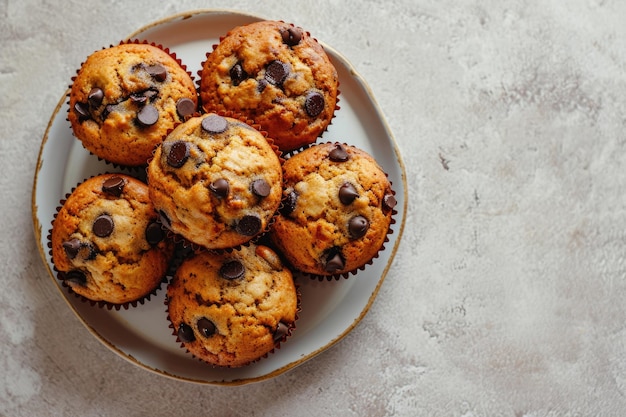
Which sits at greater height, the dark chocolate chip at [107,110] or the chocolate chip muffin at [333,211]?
the dark chocolate chip at [107,110]

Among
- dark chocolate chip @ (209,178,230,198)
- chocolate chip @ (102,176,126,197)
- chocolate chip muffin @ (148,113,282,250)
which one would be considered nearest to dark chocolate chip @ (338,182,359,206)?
chocolate chip muffin @ (148,113,282,250)

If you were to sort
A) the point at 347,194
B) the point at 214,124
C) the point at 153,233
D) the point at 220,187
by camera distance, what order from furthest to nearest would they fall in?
the point at 153,233
the point at 347,194
the point at 214,124
the point at 220,187

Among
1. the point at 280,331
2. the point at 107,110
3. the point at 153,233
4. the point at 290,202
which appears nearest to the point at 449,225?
the point at 290,202

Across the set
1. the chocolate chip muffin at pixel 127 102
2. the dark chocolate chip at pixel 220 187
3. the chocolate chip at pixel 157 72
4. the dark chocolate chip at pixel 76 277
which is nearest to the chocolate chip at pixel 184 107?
the chocolate chip muffin at pixel 127 102

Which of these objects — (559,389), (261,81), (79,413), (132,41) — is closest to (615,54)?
(559,389)

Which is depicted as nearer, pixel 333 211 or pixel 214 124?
pixel 214 124

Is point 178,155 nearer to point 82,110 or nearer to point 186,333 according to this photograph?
point 82,110

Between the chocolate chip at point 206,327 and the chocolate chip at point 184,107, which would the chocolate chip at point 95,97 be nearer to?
the chocolate chip at point 184,107
